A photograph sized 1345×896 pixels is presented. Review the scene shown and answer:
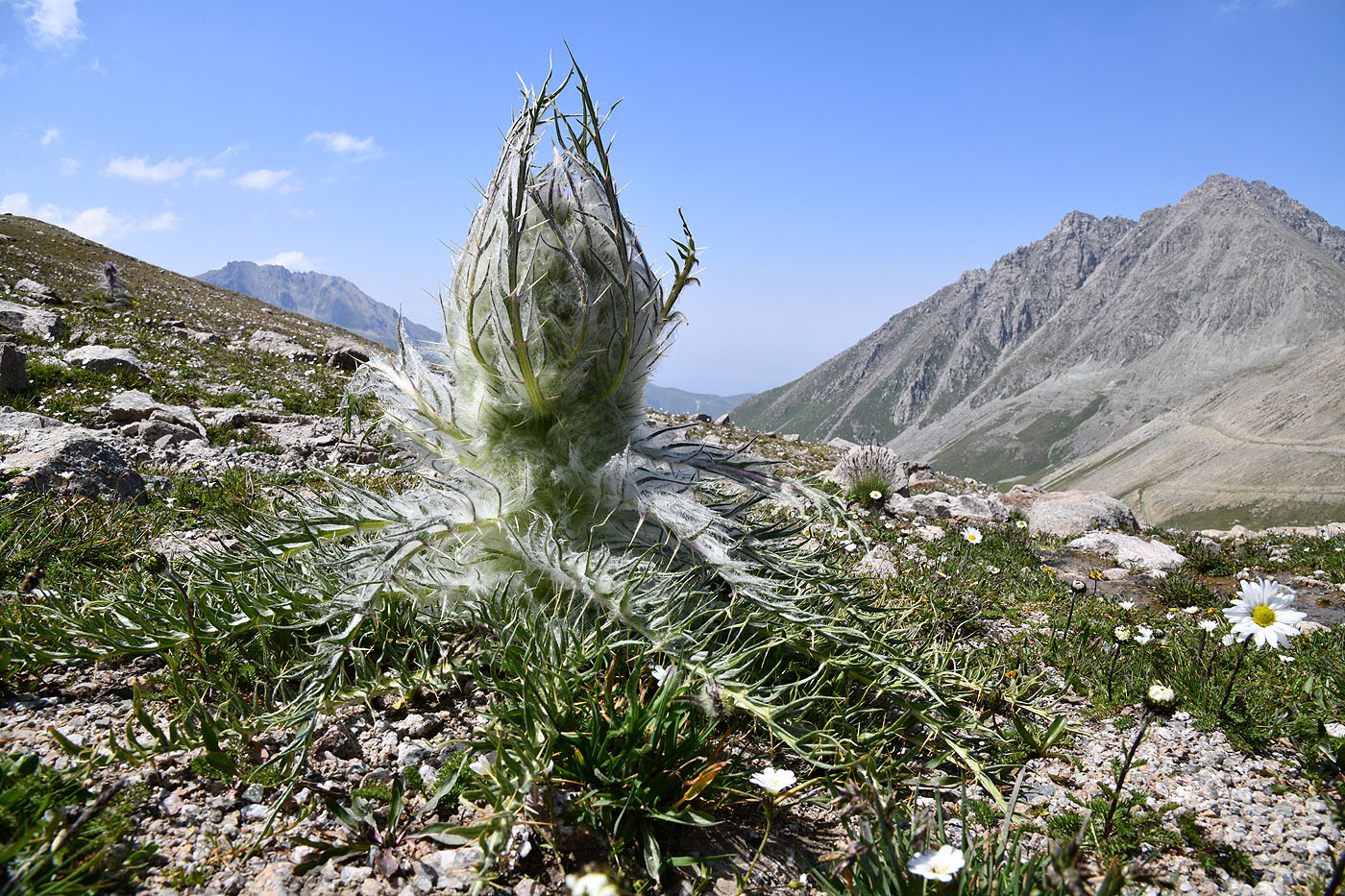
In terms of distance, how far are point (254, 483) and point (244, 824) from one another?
14.3 feet

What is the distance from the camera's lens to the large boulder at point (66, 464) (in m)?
4.49

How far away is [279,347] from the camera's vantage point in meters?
19.0

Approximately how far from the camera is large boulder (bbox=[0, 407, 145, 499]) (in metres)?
4.49

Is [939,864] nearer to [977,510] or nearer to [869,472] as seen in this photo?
[977,510]

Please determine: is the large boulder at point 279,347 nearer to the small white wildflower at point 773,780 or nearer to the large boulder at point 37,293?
the large boulder at point 37,293

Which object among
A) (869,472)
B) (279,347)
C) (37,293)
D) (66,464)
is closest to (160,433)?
(66,464)

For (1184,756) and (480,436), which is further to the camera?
(480,436)

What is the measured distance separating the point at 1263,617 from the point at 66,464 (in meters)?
7.61

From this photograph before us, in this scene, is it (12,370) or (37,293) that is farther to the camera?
(37,293)

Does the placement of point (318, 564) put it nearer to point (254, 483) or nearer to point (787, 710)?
point (787, 710)

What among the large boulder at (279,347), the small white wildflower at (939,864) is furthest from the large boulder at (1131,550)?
the large boulder at (279,347)

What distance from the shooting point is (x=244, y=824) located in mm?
2047

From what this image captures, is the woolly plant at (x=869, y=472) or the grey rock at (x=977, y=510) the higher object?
the woolly plant at (x=869, y=472)

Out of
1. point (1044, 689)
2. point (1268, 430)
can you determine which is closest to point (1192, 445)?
point (1268, 430)
